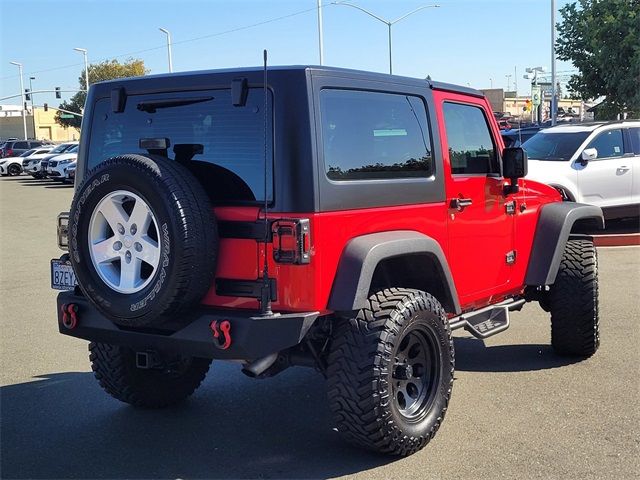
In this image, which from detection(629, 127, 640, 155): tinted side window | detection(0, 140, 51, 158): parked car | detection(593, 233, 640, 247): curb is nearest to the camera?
detection(593, 233, 640, 247): curb

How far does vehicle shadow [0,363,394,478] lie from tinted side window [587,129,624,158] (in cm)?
828

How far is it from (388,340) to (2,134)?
12123cm

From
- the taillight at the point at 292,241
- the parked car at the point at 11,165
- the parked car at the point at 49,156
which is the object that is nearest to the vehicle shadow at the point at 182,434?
the taillight at the point at 292,241

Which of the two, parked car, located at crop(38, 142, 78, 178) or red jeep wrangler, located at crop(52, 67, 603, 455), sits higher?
parked car, located at crop(38, 142, 78, 178)

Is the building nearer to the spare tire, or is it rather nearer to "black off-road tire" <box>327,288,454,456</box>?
the spare tire

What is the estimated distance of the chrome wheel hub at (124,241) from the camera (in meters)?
3.68

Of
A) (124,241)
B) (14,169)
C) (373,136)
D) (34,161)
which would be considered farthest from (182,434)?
(14,169)

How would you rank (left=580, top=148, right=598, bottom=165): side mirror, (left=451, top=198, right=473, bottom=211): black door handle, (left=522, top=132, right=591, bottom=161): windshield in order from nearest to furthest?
(left=451, top=198, right=473, bottom=211): black door handle
(left=580, top=148, right=598, bottom=165): side mirror
(left=522, top=132, right=591, bottom=161): windshield

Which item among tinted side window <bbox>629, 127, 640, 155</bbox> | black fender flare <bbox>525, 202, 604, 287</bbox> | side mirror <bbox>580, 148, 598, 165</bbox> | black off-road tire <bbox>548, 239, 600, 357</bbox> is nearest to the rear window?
black fender flare <bbox>525, 202, 604, 287</bbox>

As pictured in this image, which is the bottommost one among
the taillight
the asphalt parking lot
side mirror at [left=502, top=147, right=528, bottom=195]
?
the asphalt parking lot

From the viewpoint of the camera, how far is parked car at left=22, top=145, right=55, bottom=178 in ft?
112

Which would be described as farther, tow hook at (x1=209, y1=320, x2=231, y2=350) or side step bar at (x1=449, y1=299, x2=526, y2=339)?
side step bar at (x1=449, y1=299, x2=526, y2=339)

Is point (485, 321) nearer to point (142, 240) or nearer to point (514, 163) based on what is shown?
point (514, 163)

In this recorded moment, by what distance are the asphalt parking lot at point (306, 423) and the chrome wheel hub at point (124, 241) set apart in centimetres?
106
